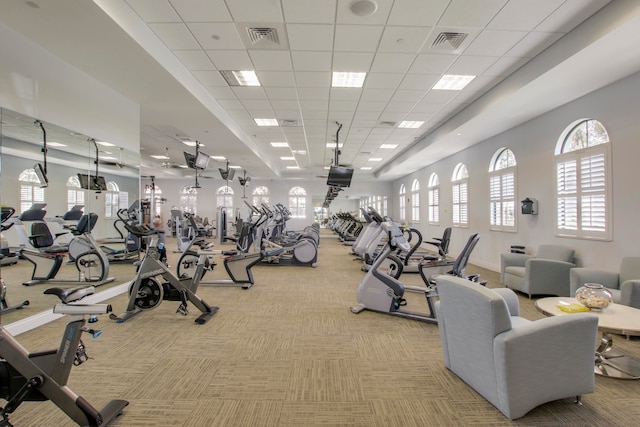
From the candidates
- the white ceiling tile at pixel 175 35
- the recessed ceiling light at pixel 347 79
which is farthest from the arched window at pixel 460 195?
the white ceiling tile at pixel 175 35

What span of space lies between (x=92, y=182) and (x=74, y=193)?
37cm

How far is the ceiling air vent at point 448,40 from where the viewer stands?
12.2ft

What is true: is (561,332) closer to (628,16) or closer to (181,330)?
(628,16)

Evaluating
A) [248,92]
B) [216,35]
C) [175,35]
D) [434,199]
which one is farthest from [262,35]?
[434,199]

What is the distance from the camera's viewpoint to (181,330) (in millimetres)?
3467

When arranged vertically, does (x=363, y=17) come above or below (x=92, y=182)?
above

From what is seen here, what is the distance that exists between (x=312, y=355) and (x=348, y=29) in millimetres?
3678

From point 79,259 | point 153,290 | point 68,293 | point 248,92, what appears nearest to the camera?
point 68,293

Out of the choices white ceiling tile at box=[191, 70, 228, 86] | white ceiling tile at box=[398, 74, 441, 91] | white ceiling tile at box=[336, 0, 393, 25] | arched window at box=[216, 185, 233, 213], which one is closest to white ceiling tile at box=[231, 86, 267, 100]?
white ceiling tile at box=[191, 70, 228, 86]

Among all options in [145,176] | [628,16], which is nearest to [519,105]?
[628,16]

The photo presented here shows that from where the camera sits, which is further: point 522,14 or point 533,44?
point 533,44

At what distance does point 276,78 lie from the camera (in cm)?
496

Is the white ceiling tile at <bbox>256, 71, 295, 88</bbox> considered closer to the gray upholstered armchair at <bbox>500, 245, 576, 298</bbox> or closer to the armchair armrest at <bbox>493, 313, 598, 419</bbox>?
the armchair armrest at <bbox>493, 313, 598, 419</bbox>

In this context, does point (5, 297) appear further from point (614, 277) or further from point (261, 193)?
point (261, 193)
